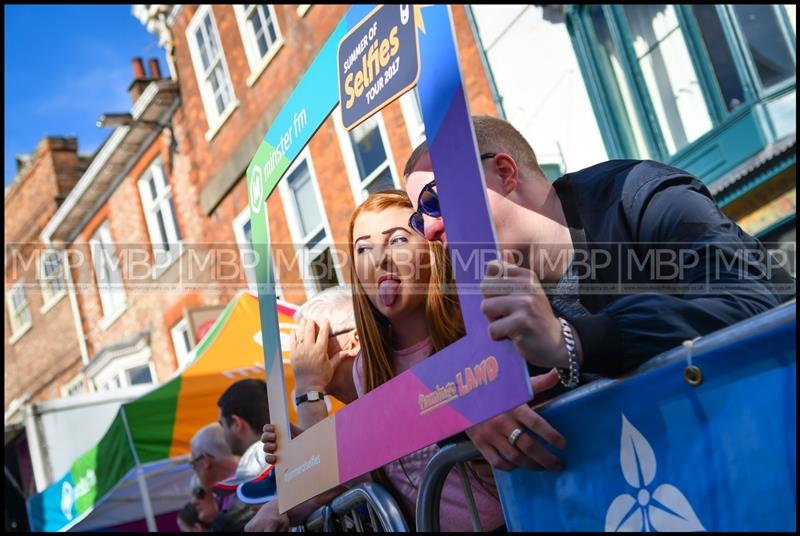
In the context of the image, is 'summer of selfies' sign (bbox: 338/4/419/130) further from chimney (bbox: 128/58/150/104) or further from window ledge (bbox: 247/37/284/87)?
chimney (bbox: 128/58/150/104)

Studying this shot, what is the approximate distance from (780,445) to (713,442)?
0.39 feet

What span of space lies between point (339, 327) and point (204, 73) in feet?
44.8

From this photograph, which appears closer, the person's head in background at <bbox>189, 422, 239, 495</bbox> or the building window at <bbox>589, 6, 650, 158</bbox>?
the person's head in background at <bbox>189, 422, 239, 495</bbox>

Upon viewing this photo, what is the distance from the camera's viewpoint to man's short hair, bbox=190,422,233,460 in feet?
22.3

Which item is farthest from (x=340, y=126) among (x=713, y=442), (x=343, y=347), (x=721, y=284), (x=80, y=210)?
(x=80, y=210)

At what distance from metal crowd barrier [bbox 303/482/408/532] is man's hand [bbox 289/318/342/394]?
350mm

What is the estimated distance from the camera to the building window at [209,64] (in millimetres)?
14797

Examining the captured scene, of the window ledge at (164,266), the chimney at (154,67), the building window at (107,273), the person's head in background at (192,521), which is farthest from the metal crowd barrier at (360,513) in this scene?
the chimney at (154,67)

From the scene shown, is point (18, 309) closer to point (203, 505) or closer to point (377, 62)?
point (203, 505)

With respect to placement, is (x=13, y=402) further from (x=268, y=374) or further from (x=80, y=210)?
(x=268, y=374)

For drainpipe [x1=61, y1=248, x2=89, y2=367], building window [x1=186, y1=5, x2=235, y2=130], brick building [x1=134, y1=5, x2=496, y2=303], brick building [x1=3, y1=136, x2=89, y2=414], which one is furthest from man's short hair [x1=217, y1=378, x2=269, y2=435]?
brick building [x1=3, y1=136, x2=89, y2=414]

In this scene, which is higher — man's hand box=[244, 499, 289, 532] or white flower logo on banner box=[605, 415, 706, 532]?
man's hand box=[244, 499, 289, 532]

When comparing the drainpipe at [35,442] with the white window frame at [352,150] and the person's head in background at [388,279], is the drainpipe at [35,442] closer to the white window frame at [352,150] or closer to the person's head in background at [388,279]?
the white window frame at [352,150]

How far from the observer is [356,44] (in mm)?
2322
